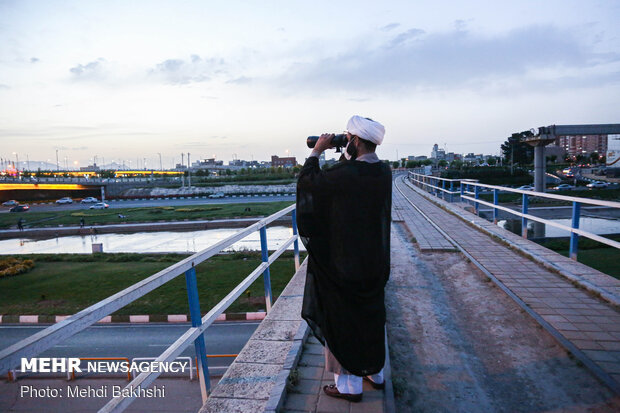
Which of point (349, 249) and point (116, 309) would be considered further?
point (349, 249)

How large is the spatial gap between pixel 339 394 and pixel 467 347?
1411 mm

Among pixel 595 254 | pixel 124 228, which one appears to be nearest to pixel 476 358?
pixel 595 254

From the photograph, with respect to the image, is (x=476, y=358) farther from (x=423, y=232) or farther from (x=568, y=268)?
(x=423, y=232)

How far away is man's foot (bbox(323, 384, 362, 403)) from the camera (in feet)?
7.39

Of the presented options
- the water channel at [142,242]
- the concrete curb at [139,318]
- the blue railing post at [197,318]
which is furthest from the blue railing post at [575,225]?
the water channel at [142,242]

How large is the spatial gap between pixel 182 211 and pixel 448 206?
34.1 m

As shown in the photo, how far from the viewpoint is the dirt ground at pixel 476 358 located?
2398 mm

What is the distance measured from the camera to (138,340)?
11109 millimetres

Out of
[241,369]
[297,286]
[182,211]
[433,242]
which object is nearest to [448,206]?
[433,242]

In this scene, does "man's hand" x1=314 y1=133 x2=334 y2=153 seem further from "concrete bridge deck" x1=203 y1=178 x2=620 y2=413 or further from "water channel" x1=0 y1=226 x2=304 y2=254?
"water channel" x1=0 y1=226 x2=304 y2=254

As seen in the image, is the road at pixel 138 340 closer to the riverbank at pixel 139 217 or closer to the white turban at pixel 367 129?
the white turban at pixel 367 129

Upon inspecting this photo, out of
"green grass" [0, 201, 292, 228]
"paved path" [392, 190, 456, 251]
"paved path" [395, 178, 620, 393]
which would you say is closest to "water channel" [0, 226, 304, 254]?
"green grass" [0, 201, 292, 228]

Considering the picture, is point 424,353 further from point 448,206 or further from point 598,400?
point 448,206

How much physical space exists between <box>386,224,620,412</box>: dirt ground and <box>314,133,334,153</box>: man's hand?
166cm
